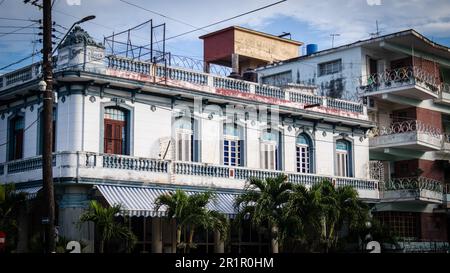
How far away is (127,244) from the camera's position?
22.1m

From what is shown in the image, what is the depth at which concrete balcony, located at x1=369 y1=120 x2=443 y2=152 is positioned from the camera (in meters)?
A: 34.8

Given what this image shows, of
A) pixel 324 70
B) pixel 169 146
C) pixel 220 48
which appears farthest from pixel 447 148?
pixel 169 146

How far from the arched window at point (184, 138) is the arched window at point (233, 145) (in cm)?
166

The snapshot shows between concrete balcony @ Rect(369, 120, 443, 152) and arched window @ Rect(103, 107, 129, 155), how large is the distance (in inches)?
569

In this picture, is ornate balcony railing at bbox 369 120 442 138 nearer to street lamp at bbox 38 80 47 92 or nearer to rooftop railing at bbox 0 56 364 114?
rooftop railing at bbox 0 56 364 114

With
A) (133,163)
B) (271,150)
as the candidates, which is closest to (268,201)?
(133,163)

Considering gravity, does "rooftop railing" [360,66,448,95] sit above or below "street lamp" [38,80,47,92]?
above

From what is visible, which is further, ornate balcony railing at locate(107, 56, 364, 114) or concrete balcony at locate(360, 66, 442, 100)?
concrete balcony at locate(360, 66, 442, 100)

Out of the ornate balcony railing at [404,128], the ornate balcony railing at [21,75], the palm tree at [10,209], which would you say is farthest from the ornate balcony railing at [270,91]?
the palm tree at [10,209]

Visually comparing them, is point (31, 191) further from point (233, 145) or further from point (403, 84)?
point (403, 84)

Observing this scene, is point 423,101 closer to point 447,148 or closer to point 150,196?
point 447,148

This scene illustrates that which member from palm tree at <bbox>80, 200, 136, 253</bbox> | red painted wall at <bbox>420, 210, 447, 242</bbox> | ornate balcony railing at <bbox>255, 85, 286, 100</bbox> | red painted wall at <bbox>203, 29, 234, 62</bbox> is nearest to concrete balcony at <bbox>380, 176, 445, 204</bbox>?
A: red painted wall at <bbox>420, 210, 447, 242</bbox>

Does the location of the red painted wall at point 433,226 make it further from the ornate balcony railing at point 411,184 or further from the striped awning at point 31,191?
the striped awning at point 31,191

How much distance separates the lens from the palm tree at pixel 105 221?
840 inches
